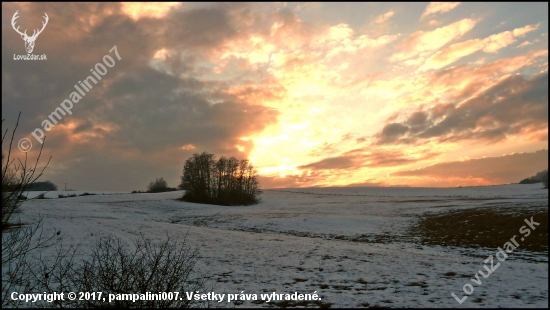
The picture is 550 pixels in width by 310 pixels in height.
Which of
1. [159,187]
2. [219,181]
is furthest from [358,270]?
[159,187]

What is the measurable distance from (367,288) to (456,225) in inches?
948

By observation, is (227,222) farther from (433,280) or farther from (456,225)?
(433,280)

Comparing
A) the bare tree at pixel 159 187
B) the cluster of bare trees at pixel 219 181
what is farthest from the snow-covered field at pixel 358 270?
the bare tree at pixel 159 187

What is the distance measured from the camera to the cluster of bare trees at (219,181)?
3012 inches

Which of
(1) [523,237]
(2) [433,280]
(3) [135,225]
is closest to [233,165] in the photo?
(3) [135,225]

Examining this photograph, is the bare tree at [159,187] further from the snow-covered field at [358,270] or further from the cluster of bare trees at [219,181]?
the snow-covered field at [358,270]

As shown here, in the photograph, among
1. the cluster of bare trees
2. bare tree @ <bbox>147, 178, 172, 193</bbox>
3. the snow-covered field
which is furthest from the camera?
bare tree @ <bbox>147, 178, 172, 193</bbox>

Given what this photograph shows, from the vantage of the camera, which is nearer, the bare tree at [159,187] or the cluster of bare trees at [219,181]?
the cluster of bare trees at [219,181]

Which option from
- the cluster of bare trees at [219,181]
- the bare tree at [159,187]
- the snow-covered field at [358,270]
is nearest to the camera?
the snow-covered field at [358,270]

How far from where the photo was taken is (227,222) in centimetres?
3900

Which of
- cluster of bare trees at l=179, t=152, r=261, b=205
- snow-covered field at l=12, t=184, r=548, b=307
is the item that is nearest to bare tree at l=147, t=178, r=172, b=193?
cluster of bare trees at l=179, t=152, r=261, b=205

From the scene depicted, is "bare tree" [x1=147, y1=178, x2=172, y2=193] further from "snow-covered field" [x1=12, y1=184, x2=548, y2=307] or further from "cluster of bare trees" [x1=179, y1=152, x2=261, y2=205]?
"snow-covered field" [x1=12, y1=184, x2=548, y2=307]

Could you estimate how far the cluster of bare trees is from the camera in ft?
251

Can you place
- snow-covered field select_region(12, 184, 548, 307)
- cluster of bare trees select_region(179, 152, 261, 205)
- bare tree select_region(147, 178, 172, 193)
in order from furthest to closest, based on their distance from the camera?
bare tree select_region(147, 178, 172, 193)
cluster of bare trees select_region(179, 152, 261, 205)
snow-covered field select_region(12, 184, 548, 307)
